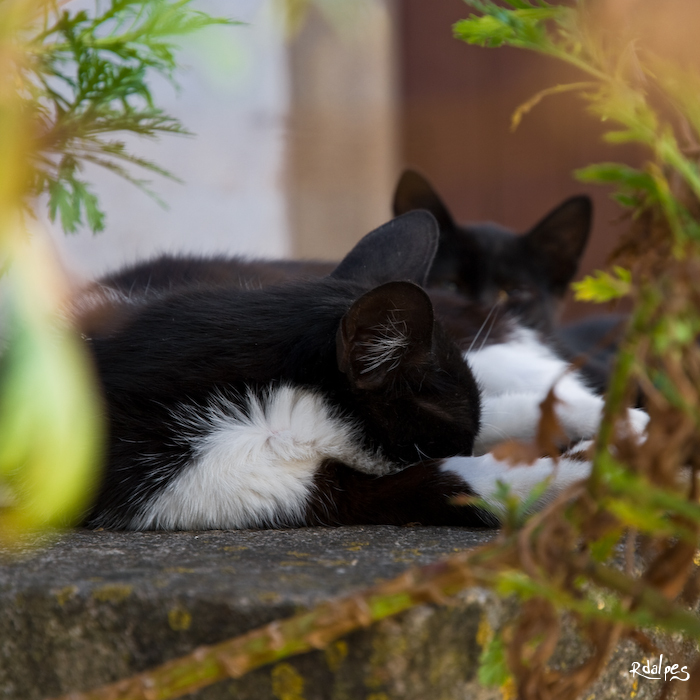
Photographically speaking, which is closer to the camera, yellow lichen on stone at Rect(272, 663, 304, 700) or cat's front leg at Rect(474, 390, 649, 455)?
yellow lichen on stone at Rect(272, 663, 304, 700)

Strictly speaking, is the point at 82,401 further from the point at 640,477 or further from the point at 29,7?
the point at 640,477

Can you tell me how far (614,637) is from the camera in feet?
1.93

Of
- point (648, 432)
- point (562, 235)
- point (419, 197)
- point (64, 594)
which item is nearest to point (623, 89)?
point (648, 432)

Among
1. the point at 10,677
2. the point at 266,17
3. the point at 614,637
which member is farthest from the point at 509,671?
the point at 266,17

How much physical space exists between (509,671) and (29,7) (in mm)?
854

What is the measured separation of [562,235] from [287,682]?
7.26 ft

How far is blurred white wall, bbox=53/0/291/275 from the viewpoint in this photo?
8.83 feet

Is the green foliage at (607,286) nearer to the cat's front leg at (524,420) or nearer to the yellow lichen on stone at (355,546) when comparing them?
the yellow lichen on stone at (355,546)

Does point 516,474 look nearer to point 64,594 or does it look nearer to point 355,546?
point 355,546

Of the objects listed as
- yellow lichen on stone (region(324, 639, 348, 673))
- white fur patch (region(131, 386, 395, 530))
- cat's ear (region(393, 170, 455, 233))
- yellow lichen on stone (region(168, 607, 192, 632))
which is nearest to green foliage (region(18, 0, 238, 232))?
white fur patch (region(131, 386, 395, 530))

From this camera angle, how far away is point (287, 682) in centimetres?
67

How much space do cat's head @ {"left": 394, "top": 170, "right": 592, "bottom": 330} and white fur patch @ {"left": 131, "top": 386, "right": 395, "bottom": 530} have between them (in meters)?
1.25

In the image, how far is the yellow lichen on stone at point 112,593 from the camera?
2.39ft

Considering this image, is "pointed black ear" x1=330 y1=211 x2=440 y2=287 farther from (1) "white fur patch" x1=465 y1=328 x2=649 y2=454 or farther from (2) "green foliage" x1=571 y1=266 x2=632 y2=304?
(2) "green foliage" x1=571 y1=266 x2=632 y2=304
